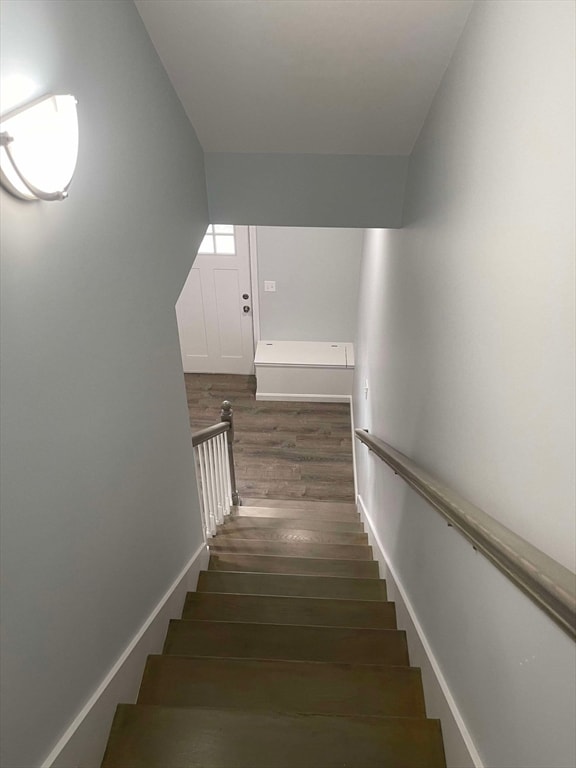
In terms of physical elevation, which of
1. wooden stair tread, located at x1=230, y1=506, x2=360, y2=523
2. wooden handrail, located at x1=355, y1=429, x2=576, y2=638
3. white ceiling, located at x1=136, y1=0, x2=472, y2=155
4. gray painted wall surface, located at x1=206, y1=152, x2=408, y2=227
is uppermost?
white ceiling, located at x1=136, y1=0, x2=472, y2=155

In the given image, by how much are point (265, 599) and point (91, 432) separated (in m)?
1.38

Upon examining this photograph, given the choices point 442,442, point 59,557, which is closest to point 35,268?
point 59,557

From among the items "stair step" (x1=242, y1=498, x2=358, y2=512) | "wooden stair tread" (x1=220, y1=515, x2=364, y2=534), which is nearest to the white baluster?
"wooden stair tread" (x1=220, y1=515, x2=364, y2=534)

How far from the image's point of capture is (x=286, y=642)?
197 centimetres

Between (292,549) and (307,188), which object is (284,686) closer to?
(292,549)

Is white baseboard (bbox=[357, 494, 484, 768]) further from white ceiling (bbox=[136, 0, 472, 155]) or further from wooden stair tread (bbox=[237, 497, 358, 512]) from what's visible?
white ceiling (bbox=[136, 0, 472, 155])

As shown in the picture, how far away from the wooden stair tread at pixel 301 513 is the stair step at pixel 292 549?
494mm

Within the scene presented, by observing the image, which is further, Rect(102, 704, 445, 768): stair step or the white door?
the white door

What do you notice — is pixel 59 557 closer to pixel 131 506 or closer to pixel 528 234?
pixel 131 506

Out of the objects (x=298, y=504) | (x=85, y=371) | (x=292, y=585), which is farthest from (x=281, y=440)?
(x=85, y=371)

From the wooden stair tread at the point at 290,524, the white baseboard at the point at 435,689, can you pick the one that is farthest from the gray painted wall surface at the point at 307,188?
the wooden stair tread at the point at 290,524

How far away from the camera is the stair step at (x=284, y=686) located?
1647 mm

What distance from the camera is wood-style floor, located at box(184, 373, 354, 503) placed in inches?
174

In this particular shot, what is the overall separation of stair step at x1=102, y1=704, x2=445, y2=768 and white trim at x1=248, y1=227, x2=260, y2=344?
4.25m
